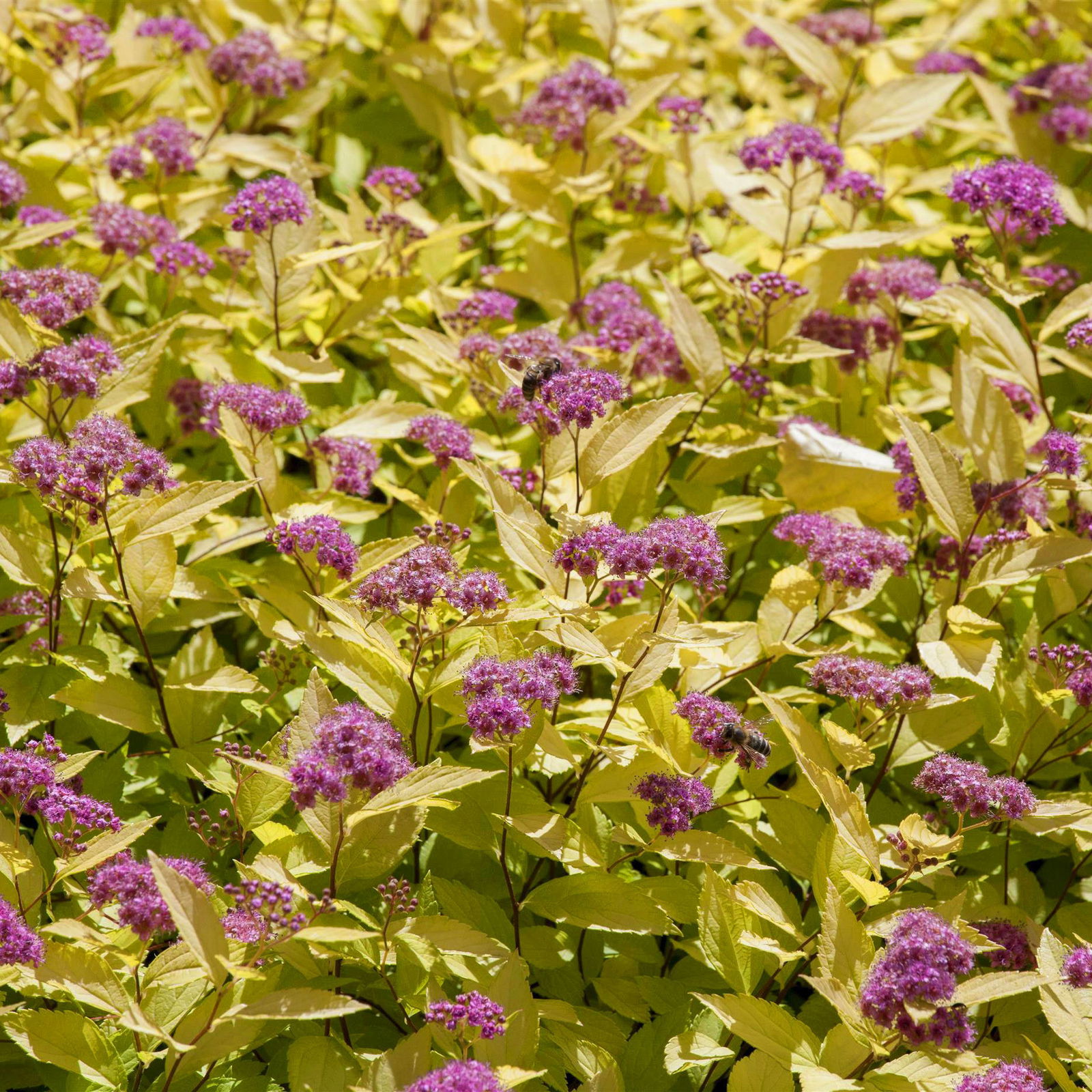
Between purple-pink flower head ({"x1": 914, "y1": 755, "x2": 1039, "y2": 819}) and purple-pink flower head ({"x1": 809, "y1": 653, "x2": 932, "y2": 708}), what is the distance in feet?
0.57

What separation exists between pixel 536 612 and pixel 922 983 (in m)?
1.24

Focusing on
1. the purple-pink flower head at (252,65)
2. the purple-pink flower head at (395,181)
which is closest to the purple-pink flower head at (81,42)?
the purple-pink flower head at (252,65)

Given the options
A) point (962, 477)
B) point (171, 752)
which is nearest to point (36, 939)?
point (171, 752)

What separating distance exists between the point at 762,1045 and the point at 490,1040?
1.98 feet

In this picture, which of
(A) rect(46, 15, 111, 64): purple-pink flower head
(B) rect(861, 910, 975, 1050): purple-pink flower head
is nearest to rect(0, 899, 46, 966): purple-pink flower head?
(B) rect(861, 910, 975, 1050): purple-pink flower head

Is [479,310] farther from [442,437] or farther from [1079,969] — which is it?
[1079,969]

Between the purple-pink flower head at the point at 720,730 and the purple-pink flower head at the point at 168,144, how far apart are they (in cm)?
301

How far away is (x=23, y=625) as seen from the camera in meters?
3.43

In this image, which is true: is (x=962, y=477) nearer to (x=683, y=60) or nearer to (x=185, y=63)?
(x=683, y=60)

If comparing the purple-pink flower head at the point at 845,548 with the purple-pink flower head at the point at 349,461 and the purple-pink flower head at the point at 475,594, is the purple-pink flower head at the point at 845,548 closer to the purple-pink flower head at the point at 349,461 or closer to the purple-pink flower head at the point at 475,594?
the purple-pink flower head at the point at 475,594

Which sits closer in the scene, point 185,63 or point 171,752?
point 171,752

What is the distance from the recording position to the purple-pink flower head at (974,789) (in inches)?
110

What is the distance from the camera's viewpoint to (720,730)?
2.84 meters

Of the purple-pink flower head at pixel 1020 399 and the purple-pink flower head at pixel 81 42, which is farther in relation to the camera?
the purple-pink flower head at pixel 81 42
